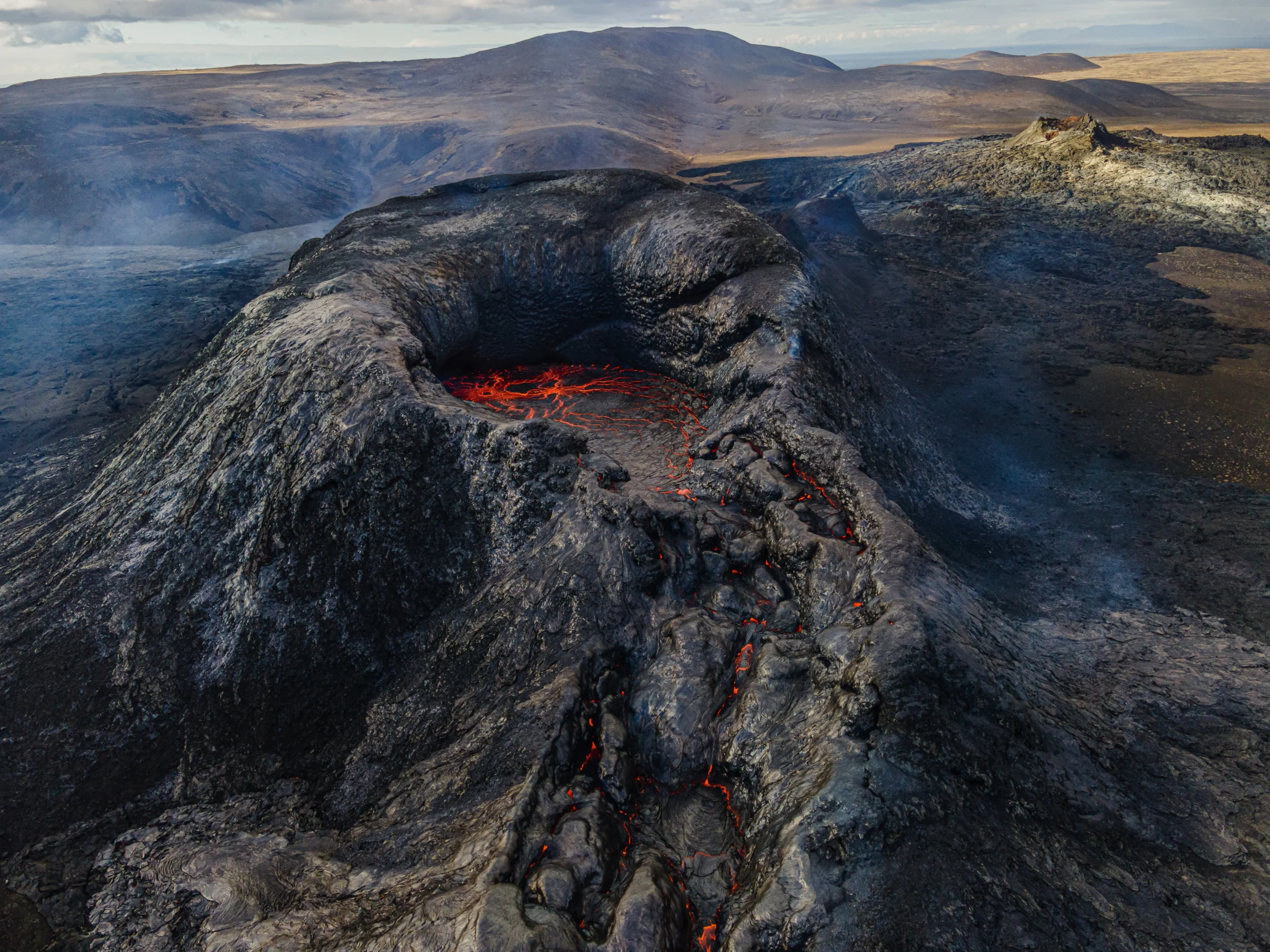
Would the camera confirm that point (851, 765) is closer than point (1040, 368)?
Yes

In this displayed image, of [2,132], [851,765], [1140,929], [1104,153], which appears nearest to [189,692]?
[851,765]

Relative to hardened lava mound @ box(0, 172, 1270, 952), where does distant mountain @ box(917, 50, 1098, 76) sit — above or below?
above

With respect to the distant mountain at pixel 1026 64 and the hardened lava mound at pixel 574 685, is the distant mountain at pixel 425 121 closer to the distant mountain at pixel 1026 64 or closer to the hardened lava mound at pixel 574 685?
the hardened lava mound at pixel 574 685

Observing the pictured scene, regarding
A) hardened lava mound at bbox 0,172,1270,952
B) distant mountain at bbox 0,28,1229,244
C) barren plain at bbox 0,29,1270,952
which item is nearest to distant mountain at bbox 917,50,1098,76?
distant mountain at bbox 0,28,1229,244

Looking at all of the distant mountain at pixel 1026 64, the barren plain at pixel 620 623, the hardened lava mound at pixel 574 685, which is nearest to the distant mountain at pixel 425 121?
the barren plain at pixel 620 623

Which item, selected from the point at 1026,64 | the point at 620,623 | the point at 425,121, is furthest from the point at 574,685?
the point at 1026,64

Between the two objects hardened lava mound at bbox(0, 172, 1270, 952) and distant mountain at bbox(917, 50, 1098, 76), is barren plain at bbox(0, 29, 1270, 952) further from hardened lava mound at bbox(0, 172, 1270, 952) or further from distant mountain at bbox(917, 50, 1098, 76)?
distant mountain at bbox(917, 50, 1098, 76)

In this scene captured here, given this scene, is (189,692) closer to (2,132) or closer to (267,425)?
(267,425)
